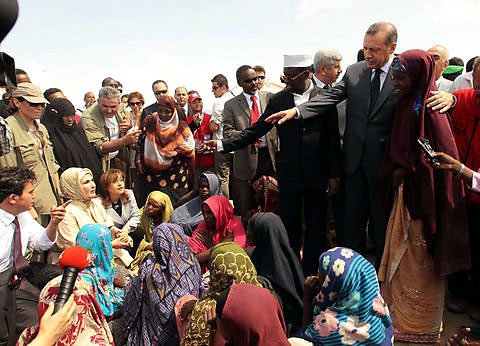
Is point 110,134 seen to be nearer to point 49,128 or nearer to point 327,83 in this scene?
point 49,128

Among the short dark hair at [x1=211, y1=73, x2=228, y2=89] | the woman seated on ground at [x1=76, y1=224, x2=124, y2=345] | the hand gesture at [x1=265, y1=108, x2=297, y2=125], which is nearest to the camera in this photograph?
Answer: the hand gesture at [x1=265, y1=108, x2=297, y2=125]

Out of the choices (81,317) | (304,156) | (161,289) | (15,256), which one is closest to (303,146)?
(304,156)

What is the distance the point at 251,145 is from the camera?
5648 mm

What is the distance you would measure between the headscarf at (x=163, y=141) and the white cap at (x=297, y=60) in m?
2.33

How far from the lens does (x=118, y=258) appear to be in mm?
4941

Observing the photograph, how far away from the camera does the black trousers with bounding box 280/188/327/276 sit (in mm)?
4223

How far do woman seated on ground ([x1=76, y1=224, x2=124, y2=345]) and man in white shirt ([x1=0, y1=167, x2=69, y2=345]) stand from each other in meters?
0.45

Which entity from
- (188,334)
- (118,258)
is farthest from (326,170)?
(118,258)

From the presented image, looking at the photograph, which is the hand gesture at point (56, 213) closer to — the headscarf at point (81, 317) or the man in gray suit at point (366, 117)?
the headscarf at point (81, 317)

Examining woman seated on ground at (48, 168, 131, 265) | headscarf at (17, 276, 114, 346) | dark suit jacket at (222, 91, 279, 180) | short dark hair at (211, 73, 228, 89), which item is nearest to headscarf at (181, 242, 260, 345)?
headscarf at (17, 276, 114, 346)

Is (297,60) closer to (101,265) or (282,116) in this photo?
(282,116)

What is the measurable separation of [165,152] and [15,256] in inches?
112

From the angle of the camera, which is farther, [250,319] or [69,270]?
[250,319]

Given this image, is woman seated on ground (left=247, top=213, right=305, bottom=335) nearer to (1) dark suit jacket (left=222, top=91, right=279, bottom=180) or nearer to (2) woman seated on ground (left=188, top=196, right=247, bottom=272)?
(2) woman seated on ground (left=188, top=196, right=247, bottom=272)
